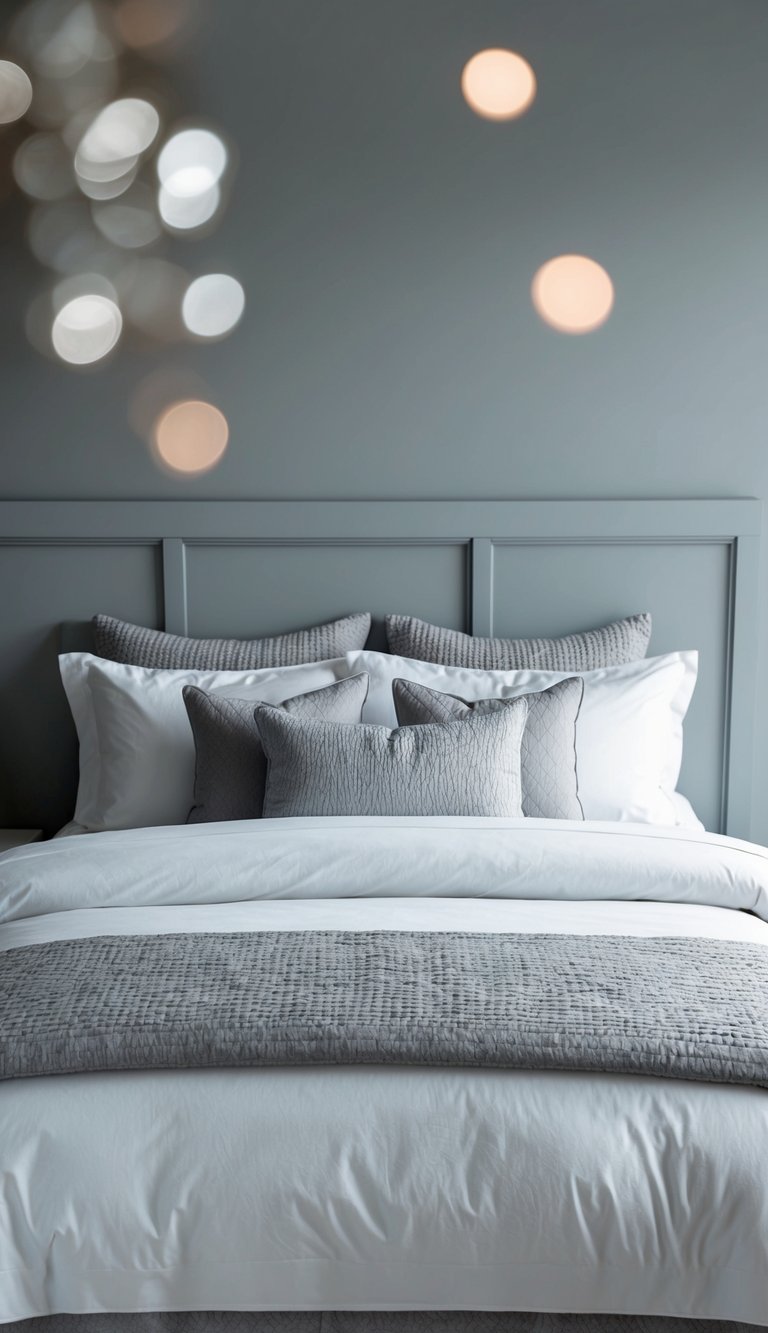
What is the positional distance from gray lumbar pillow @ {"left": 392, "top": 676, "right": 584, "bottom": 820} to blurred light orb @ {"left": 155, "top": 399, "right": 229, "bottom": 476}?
0.99 meters


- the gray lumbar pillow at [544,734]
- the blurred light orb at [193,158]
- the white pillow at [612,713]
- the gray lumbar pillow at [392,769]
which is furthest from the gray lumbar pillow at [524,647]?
the blurred light orb at [193,158]

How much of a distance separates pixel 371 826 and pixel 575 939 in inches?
20.9

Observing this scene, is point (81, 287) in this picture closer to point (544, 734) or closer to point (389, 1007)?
point (544, 734)

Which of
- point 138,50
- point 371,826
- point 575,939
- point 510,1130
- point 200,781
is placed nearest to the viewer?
point 510,1130

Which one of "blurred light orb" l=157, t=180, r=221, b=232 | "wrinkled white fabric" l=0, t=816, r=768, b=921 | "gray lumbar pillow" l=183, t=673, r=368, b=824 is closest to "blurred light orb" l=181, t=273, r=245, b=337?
"blurred light orb" l=157, t=180, r=221, b=232

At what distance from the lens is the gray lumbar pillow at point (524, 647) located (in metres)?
2.69

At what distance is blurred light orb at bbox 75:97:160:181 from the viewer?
2775 mm

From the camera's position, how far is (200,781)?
7.68 ft

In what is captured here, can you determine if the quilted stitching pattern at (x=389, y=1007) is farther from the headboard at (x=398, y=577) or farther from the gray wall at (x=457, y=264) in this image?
the gray wall at (x=457, y=264)

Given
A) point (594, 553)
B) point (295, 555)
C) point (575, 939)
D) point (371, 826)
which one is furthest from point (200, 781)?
point (594, 553)

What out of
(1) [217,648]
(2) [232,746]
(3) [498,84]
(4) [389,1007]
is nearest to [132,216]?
(3) [498,84]

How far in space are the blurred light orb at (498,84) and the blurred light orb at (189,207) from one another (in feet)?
2.43

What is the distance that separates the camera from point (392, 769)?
212 cm

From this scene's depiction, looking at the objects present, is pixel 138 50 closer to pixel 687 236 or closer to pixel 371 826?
pixel 687 236
